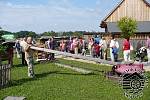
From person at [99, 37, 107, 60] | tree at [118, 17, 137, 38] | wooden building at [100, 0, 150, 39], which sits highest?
wooden building at [100, 0, 150, 39]

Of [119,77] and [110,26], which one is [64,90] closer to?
[119,77]

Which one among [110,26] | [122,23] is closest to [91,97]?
[122,23]

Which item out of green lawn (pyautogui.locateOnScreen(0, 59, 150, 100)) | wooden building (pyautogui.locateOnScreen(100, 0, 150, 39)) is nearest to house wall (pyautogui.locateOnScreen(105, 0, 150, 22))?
wooden building (pyautogui.locateOnScreen(100, 0, 150, 39))

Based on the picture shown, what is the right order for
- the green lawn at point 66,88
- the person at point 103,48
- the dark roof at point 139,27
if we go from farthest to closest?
the dark roof at point 139,27
the person at point 103,48
the green lawn at point 66,88

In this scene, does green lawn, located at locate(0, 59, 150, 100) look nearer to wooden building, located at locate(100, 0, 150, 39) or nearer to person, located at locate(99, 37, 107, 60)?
person, located at locate(99, 37, 107, 60)

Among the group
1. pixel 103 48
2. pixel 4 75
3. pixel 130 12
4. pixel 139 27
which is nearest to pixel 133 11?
pixel 130 12

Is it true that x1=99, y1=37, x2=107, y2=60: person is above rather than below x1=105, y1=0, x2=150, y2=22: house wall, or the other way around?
below

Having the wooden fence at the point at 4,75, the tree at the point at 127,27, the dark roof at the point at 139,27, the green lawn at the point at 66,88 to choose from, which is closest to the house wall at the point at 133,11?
the dark roof at the point at 139,27

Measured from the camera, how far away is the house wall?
78.0 meters

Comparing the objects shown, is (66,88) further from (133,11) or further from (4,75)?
(133,11)

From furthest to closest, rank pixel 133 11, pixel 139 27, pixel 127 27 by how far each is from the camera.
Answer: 1. pixel 133 11
2. pixel 139 27
3. pixel 127 27

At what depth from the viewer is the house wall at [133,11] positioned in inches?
3071

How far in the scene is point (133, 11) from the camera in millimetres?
79312

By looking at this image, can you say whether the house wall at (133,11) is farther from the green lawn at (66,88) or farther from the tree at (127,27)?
the green lawn at (66,88)
